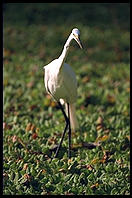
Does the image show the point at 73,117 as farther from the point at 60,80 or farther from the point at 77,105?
the point at 77,105

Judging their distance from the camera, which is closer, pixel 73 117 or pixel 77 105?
pixel 73 117

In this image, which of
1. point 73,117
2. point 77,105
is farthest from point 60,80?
point 77,105

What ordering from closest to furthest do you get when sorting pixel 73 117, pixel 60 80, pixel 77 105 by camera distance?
1. pixel 60 80
2. pixel 73 117
3. pixel 77 105

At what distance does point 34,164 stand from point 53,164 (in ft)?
0.59

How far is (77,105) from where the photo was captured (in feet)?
18.8

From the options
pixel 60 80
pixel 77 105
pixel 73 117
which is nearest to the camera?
pixel 60 80

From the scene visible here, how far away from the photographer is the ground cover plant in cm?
379

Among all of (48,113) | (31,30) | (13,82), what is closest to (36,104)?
(48,113)

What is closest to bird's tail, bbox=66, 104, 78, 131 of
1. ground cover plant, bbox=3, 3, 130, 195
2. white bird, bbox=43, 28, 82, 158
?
ground cover plant, bbox=3, 3, 130, 195

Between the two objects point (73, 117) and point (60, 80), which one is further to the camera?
point (73, 117)

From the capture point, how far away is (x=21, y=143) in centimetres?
442

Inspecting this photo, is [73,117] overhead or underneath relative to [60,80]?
underneath

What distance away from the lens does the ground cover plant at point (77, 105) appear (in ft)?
12.4

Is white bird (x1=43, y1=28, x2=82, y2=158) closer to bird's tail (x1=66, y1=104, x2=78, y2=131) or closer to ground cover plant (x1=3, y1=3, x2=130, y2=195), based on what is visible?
bird's tail (x1=66, y1=104, x2=78, y2=131)
